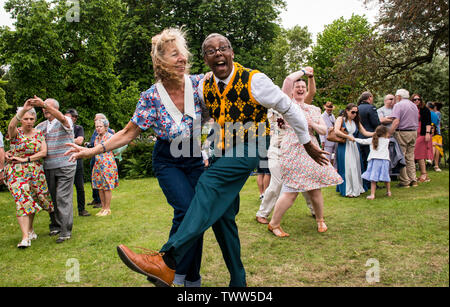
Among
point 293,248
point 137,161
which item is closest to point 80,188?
point 293,248

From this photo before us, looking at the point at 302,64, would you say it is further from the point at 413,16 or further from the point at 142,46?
the point at 413,16

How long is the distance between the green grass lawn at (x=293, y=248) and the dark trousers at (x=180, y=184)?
463mm

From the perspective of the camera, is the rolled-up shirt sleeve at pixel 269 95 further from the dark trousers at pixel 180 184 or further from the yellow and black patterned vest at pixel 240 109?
the dark trousers at pixel 180 184

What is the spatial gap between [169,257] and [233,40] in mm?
24650

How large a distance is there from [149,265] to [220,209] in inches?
26.5

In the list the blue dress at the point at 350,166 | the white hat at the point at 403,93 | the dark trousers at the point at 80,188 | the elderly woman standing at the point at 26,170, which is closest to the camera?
the elderly woman standing at the point at 26,170

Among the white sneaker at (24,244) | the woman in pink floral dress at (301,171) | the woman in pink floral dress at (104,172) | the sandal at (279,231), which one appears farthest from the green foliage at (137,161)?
the woman in pink floral dress at (301,171)

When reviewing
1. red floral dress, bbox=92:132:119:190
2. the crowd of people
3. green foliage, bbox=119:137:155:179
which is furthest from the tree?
the crowd of people

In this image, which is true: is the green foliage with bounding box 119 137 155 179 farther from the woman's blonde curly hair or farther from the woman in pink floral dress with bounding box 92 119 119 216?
the woman's blonde curly hair

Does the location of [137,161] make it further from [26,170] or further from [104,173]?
[26,170]

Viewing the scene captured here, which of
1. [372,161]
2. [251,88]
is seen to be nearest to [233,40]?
[372,161]

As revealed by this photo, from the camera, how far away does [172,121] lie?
3156 mm

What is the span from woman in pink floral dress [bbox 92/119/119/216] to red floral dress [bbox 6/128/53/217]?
1.77 metres

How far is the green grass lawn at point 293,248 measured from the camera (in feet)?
11.8
